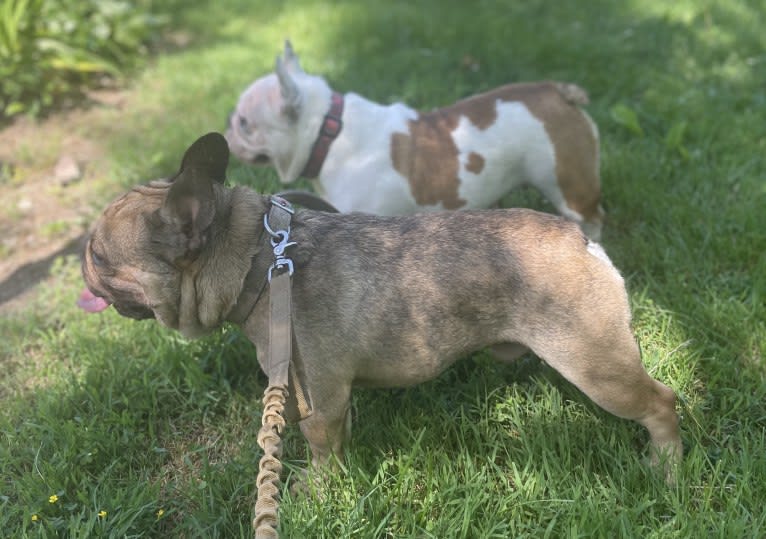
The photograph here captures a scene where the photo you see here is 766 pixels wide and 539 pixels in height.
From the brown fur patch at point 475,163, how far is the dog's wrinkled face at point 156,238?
1764 millimetres

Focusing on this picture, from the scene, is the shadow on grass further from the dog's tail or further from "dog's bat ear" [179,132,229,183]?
the dog's tail

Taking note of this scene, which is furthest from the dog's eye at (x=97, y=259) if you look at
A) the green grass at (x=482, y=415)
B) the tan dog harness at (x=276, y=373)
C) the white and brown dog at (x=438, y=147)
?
the white and brown dog at (x=438, y=147)

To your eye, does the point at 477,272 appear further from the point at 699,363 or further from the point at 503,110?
the point at 503,110

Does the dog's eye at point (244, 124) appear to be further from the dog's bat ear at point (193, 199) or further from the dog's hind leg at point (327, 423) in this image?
the dog's hind leg at point (327, 423)

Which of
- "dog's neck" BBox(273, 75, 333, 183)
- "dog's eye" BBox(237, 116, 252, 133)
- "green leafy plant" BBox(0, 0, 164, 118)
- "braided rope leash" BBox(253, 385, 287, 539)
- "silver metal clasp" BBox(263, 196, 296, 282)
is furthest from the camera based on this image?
"green leafy plant" BBox(0, 0, 164, 118)

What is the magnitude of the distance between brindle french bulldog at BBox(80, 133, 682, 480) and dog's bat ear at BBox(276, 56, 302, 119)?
142cm

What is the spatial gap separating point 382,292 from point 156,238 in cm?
88

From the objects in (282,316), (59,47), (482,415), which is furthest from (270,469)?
(59,47)

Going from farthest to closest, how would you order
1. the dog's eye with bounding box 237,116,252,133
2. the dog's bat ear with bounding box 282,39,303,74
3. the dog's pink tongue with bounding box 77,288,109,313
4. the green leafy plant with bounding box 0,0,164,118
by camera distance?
the green leafy plant with bounding box 0,0,164,118 < the dog's bat ear with bounding box 282,39,303,74 < the dog's eye with bounding box 237,116,252,133 < the dog's pink tongue with bounding box 77,288,109,313

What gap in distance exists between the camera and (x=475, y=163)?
13.3ft

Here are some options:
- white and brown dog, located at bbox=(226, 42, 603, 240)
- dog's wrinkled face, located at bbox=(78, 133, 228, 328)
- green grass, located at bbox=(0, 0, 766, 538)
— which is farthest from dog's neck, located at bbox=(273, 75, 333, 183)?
dog's wrinkled face, located at bbox=(78, 133, 228, 328)

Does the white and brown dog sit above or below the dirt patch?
above

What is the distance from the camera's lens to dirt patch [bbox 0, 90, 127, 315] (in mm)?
4895

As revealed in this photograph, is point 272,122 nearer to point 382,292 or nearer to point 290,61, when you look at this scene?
point 290,61
